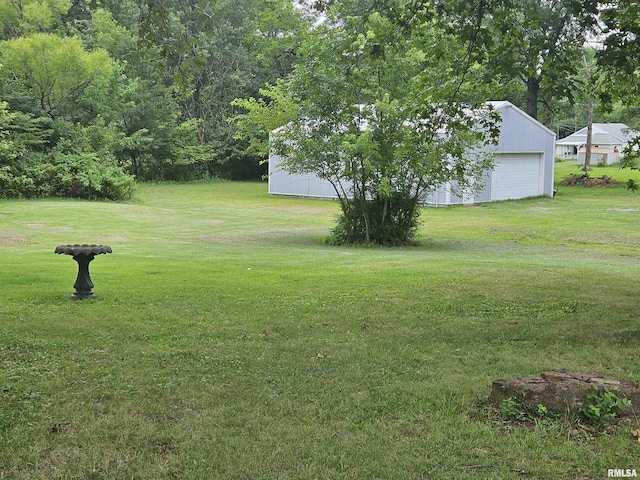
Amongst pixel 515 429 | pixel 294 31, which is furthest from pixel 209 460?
pixel 294 31

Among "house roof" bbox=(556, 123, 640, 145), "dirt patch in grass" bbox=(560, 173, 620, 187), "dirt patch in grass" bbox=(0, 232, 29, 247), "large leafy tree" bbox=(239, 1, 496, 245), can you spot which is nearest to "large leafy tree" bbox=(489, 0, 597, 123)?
"large leafy tree" bbox=(239, 1, 496, 245)

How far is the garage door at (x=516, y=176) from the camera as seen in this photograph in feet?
106

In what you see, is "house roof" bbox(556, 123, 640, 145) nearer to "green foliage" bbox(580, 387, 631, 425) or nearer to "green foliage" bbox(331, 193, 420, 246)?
"green foliage" bbox(331, 193, 420, 246)

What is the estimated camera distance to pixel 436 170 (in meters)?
9.27

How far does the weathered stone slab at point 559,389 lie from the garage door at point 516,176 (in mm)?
28128

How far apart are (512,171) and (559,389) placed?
30.3 m

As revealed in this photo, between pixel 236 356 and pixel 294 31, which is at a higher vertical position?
pixel 294 31

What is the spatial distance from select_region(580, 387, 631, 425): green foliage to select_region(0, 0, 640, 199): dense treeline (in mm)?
4146

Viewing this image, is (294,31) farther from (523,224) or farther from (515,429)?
(515,429)

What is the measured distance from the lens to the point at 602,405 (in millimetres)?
4180

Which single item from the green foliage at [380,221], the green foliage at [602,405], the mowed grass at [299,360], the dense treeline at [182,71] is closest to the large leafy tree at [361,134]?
the green foliage at [380,221]

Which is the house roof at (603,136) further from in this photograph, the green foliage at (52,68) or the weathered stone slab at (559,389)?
the weathered stone slab at (559,389)

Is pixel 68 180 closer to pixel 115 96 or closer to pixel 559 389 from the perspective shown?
pixel 115 96

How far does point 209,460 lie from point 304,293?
5.64 meters
